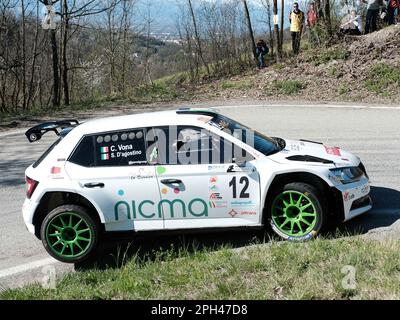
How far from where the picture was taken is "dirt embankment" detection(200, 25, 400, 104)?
1677 centimetres

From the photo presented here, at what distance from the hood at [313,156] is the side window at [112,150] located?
5.59ft

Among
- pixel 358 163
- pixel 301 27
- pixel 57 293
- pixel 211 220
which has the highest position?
pixel 301 27

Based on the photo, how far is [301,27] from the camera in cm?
2159

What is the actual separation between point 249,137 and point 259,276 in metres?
2.30

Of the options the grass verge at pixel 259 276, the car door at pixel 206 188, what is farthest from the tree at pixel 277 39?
the grass verge at pixel 259 276

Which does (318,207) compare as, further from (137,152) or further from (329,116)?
(329,116)

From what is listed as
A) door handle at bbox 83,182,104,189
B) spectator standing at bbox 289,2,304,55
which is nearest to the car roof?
door handle at bbox 83,182,104,189

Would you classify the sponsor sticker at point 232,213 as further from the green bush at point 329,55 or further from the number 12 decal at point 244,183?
the green bush at point 329,55

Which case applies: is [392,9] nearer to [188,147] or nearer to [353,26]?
[353,26]

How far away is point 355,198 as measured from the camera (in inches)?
263

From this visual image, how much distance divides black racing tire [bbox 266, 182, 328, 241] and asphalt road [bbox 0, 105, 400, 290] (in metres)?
0.63

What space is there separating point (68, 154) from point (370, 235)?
156 inches
